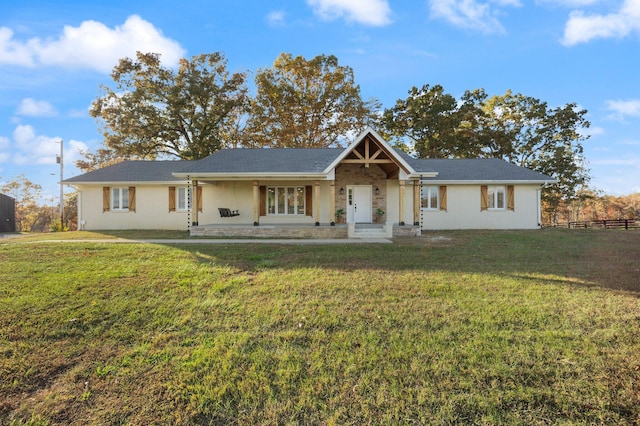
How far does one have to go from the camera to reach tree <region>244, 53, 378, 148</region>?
87.9ft

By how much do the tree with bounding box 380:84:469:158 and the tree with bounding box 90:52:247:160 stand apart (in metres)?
15.2

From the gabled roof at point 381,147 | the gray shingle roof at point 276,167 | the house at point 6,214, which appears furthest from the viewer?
the house at point 6,214

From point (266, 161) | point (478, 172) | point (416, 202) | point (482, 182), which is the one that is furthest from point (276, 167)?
point (478, 172)

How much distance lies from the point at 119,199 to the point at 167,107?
10301 millimetres

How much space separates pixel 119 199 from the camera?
1794 centimetres

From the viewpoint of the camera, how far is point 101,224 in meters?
17.9

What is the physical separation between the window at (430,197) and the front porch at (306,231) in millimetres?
3923

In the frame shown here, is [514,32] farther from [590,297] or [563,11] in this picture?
[590,297]

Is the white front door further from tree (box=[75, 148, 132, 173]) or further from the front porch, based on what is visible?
tree (box=[75, 148, 132, 173])

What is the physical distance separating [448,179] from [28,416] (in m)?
17.9

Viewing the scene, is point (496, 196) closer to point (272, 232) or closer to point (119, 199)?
point (272, 232)

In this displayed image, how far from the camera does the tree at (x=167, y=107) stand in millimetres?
24703

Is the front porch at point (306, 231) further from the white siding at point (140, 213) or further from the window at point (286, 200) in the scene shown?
the white siding at point (140, 213)

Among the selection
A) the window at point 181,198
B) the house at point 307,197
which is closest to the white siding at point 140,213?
the house at point 307,197
